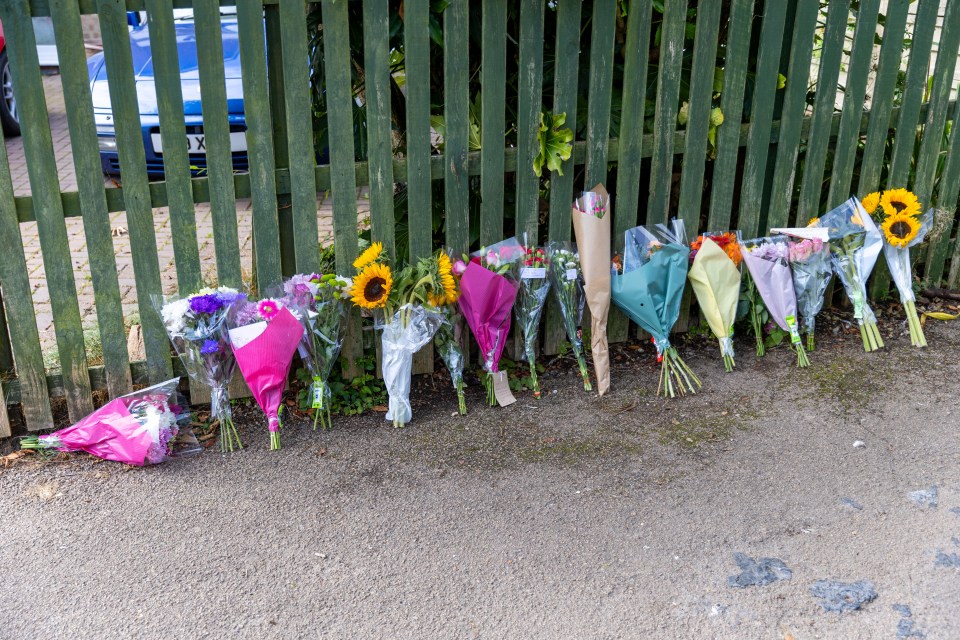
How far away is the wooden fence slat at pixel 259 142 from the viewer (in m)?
3.45

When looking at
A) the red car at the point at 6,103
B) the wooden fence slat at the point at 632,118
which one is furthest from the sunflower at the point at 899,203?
the red car at the point at 6,103

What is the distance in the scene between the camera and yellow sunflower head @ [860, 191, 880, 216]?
4.47m

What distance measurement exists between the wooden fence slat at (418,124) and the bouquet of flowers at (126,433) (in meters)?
1.22

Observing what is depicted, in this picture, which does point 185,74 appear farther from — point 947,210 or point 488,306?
point 947,210

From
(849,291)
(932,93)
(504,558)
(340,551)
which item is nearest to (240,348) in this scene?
(340,551)

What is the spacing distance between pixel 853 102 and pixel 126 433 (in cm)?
354

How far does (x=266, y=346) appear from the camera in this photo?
362 cm

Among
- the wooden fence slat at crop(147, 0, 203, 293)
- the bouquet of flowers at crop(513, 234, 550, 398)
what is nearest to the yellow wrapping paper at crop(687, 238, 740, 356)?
the bouquet of flowers at crop(513, 234, 550, 398)

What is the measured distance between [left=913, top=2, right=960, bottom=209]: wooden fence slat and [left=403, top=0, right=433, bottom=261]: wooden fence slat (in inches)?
101

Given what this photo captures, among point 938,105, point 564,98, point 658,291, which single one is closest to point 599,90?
point 564,98

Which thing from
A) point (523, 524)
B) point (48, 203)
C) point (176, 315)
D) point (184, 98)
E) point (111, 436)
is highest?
point (184, 98)

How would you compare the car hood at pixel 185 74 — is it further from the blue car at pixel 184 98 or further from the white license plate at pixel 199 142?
the white license plate at pixel 199 142

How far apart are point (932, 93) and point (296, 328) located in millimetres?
3278

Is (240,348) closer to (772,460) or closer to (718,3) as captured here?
(772,460)
